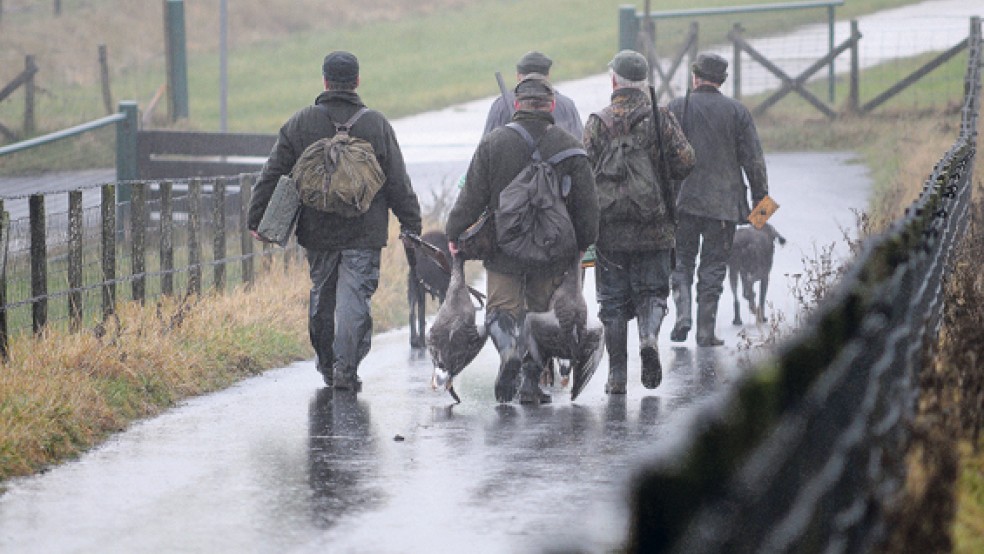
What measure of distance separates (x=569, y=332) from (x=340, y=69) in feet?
6.27

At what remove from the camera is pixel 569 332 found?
32.2ft

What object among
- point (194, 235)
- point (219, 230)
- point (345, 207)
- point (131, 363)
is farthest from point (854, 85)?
point (131, 363)

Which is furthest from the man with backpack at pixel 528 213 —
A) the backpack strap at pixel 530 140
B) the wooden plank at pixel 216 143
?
the wooden plank at pixel 216 143

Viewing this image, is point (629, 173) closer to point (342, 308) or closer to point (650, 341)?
point (650, 341)

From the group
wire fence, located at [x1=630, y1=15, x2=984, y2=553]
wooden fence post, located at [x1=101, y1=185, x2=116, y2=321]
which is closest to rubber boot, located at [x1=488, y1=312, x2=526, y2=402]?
wooden fence post, located at [x1=101, y1=185, x2=116, y2=321]

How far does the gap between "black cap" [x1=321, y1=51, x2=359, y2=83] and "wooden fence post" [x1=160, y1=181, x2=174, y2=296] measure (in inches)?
84.3

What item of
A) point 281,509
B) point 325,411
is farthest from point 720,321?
point 281,509

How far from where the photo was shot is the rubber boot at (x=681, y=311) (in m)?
12.4

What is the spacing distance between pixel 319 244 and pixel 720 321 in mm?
4467

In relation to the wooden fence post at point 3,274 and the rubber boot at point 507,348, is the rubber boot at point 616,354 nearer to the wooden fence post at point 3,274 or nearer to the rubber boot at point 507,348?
the rubber boot at point 507,348

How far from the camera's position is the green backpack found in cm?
1012

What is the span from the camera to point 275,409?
984 cm

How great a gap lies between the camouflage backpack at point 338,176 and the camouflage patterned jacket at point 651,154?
3.92 feet

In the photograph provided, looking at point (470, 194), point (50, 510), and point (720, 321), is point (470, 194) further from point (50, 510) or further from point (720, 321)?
point (720, 321)
